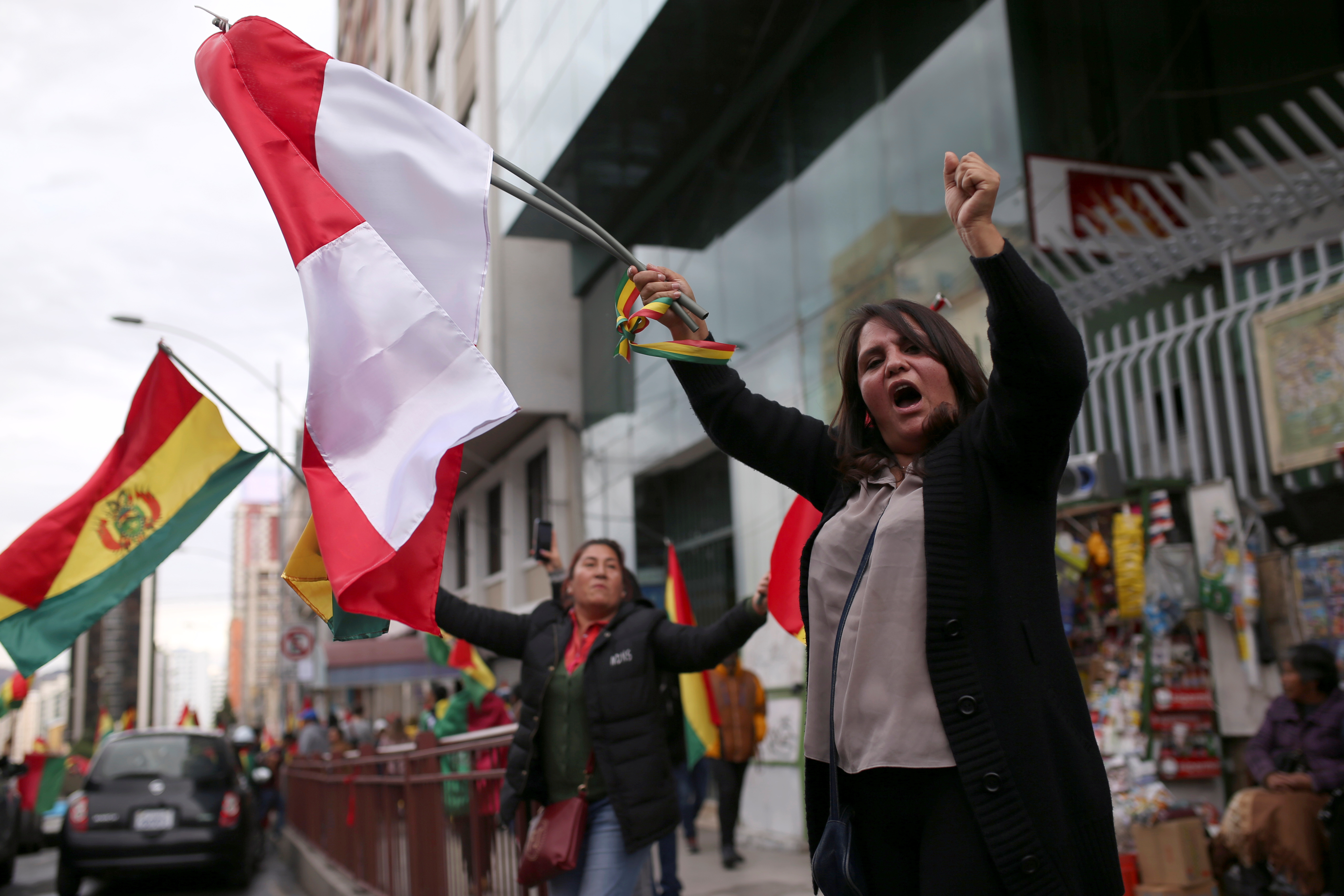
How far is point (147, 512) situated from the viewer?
5.78 metres

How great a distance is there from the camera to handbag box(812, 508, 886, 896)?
1952 millimetres

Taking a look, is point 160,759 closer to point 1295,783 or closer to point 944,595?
point 1295,783

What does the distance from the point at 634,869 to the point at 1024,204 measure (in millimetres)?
6426

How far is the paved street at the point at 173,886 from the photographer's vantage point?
10.7m

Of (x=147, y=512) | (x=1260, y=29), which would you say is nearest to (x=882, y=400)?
(x=147, y=512)

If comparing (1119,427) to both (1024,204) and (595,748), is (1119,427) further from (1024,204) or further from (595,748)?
(595,748)

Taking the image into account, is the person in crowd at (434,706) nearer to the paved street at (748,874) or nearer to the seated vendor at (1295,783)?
the paved street at (748,874)

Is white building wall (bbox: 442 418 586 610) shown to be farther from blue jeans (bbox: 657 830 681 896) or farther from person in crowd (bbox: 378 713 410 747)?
blue jeans (bbox: 657 830 681 896)

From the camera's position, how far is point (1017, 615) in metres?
1.91

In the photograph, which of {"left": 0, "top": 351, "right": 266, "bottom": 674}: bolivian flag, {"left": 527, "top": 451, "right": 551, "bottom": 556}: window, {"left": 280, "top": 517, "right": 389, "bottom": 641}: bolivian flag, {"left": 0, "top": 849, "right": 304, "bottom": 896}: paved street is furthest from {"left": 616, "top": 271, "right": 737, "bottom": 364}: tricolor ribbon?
{"left": 527, "top": 451, "right": 551, "bottom": 556}: window

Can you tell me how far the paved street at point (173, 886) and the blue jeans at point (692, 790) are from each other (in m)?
3.59

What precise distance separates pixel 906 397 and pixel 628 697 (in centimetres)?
233

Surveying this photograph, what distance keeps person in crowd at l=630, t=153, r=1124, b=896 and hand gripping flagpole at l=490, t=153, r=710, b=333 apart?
1.89 ft

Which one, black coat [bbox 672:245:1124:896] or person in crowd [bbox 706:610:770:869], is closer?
black coat [bbox 672:245:1124:896]
